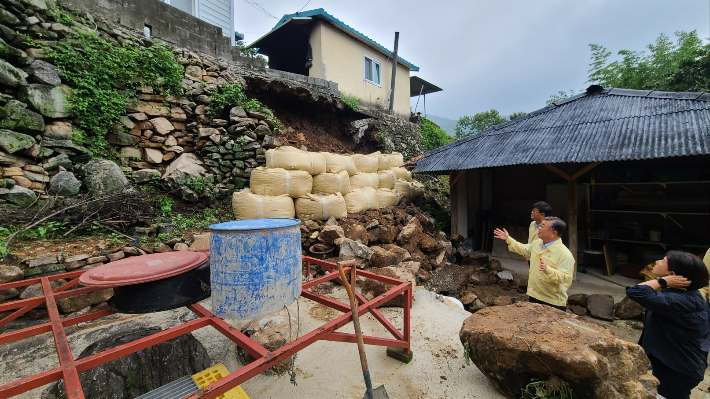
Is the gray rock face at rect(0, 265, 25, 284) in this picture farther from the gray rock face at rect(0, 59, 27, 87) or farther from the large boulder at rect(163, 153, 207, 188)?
Result: the gray rock face at rect(0, 59, 27, 87)

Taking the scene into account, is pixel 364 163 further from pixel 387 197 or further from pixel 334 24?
pixel 334 24

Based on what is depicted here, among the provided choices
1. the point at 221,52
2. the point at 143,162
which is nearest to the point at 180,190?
the point at 143,162

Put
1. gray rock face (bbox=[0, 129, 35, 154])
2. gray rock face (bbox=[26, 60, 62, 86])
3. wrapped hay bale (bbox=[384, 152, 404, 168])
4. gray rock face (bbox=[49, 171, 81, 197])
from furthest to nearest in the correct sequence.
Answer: wrapped hay bale (bbox=[384, 152, 404, 168])
gray rock face (bbox=[26, 60, 62, 86])
gray rock face (bbox=[49, 171, 81, 197])
gray rock face (bbox=[0, 129, 35, 154])

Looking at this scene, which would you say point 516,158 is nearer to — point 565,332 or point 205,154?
point 565,332

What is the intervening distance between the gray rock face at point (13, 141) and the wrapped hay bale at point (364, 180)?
17.3 ft

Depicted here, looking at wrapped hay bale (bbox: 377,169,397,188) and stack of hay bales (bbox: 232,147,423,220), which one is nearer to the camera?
stack of hay bales (bbox: 232,147,423,220)

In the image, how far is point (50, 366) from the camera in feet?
7.86

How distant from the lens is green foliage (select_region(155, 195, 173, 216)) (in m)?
4.75

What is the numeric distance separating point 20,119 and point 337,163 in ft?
16.1

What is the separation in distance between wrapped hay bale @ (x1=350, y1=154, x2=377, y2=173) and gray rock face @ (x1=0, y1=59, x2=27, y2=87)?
555cm

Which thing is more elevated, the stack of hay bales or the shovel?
the stack of hay bales

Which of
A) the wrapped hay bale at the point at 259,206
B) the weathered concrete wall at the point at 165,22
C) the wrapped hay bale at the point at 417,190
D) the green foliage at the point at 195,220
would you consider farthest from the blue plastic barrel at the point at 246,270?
the weathered concrete wall at the point at 165,22

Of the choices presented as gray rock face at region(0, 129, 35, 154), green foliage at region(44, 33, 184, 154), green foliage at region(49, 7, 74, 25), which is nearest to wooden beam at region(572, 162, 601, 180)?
green foliage at region(44, 33, 184, 154)

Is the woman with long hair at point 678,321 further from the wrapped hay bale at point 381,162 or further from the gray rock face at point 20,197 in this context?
the gray rock face at point 20,197
